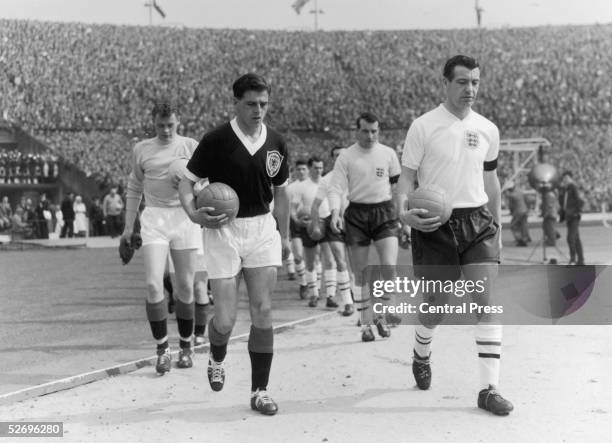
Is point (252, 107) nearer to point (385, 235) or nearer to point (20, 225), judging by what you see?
point (385, 235)

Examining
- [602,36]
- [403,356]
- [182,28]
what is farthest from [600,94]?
[403,356]

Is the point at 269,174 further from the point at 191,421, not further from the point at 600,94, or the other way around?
the point at 600,94

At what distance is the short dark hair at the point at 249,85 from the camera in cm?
466

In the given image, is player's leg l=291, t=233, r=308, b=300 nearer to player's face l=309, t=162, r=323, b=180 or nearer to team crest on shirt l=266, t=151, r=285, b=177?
player's face l=309, t=162, r=323, b=180

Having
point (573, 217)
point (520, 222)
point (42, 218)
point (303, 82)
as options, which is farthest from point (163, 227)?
point (303, 82)

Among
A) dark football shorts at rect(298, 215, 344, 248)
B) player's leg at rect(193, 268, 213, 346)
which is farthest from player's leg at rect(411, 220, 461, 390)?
dark football shorts at rect(298, 215, 344, 248)

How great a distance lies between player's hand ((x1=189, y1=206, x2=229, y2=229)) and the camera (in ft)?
15.0

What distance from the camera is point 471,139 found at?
4895 millimetres

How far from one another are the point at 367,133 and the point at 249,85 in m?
2.72

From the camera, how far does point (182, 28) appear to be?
37.2 m

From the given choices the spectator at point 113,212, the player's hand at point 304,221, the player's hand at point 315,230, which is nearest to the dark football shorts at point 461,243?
the player's hand at point 315,230

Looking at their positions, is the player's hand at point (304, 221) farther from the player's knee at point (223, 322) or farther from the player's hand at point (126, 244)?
the player's knee at point (223, 322)

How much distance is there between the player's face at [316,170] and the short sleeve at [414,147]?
217 inches

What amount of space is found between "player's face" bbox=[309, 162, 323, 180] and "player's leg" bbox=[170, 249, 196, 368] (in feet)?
14.9
